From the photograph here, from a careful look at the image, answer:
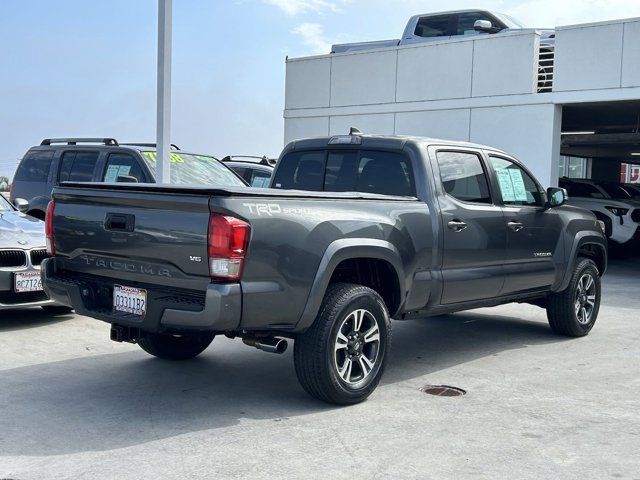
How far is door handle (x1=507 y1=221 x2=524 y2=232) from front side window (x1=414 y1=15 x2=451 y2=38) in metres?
11.6

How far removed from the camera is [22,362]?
6191mm

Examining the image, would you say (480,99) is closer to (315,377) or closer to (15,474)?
(315,377)

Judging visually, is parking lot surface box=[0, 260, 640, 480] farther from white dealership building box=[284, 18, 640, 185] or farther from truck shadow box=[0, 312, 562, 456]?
white dealership building box=[284, 18, 640, 185]

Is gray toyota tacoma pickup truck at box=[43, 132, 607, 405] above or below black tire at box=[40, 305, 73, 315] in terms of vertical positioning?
above

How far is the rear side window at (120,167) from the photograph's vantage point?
33.1 ft

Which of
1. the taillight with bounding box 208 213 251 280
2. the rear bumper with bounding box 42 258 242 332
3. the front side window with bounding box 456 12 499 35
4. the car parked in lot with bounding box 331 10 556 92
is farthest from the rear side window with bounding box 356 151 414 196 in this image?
the front side window with bounding box 456 12 499 35

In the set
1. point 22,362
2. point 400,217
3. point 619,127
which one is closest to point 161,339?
point 22,362

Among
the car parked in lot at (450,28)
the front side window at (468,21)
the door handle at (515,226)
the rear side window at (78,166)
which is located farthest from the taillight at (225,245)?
the front side window at (468,21)

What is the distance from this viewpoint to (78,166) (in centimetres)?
1081

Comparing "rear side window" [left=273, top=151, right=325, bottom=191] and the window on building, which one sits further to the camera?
the window on building

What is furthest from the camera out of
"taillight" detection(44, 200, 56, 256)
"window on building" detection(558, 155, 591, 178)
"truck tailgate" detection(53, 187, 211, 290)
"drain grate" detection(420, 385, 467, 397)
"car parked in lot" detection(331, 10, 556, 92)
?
"window on building" detection(558, 155, 591, 178)

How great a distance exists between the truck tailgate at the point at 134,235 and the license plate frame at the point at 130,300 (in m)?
0.07

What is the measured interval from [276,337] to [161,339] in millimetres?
1451

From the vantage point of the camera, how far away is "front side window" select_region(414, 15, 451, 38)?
17.6 m
